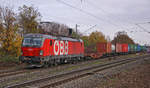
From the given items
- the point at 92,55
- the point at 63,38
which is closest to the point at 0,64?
the point at 63,38

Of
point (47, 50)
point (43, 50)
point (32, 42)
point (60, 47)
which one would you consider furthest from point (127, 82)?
point (60, 47)

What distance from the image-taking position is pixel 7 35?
55.7 feet

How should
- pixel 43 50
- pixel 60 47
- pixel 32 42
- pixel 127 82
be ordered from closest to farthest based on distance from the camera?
1. pixel 127 82
2. pixel 43 50
3. pixel 32 42
4. pixel 60 47

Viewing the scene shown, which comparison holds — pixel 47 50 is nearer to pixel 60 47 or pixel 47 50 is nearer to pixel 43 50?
pixel 43 50

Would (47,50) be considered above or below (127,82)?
above

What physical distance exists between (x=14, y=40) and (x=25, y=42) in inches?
91.7

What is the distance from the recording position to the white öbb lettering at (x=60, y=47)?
1762 cm

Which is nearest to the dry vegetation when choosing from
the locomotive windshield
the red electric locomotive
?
the red electric locomotive

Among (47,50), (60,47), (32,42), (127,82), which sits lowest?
(127,82)

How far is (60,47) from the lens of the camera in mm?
18391

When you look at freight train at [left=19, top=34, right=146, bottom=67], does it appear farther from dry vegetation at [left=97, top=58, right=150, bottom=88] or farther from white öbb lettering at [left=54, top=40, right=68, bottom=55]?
dry vegetation at [left=97, top=58, right=150, bottom=88]

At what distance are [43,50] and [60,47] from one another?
3.22m

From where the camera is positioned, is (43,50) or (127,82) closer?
(127,82)

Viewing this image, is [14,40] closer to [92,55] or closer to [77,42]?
[77,42]
